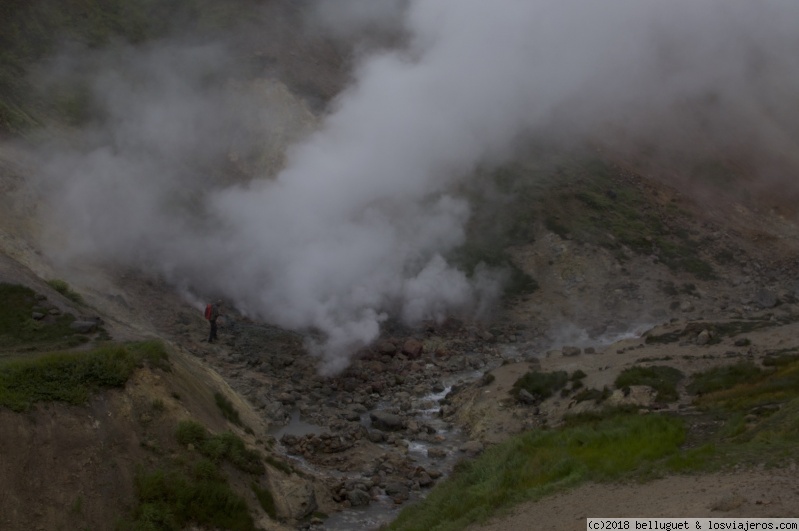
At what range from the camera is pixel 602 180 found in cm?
3347

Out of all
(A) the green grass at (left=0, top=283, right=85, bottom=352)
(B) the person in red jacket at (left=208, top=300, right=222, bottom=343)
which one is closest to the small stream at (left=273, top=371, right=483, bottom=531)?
(B) the person in red jacket at (left=208, top=300, right=222, bottom=343)

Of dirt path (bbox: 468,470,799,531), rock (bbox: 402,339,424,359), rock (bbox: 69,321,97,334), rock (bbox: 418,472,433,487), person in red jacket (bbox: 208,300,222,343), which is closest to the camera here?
dirt path (bbox: 468,470,799,531)

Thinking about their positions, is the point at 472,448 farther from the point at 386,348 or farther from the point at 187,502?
the point at 187,502

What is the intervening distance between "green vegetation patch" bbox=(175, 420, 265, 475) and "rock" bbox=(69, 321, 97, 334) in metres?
4.15

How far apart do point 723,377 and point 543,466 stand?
7072 mm

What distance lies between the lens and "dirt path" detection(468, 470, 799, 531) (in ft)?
20.8

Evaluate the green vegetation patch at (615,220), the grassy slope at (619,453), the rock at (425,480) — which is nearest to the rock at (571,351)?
the grassy slope at (619,453)

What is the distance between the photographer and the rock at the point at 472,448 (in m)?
14.5

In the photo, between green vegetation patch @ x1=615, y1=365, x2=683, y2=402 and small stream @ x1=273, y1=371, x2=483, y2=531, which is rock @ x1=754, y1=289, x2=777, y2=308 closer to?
green vegetation patch @ x1=615, y1=365, x2=683, y2=402

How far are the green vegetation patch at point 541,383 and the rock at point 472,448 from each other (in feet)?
7.17

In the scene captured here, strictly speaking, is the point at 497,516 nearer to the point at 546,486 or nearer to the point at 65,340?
the point at 546,486

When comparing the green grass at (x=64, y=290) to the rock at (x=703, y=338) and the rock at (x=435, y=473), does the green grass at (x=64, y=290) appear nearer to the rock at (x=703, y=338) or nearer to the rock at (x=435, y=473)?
the rock at (x=435, y=473)

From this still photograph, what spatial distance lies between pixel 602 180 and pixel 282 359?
21192 mm

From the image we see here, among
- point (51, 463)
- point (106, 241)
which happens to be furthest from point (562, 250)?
point (51, 463)
